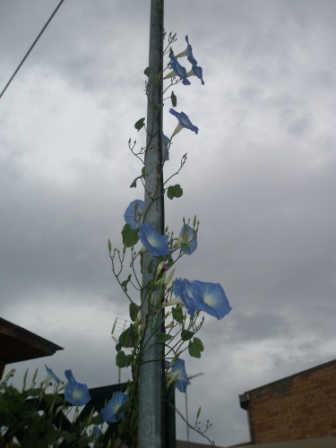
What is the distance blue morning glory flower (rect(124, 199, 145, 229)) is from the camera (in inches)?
54.4

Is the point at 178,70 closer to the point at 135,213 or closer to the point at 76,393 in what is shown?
the point at 135,213

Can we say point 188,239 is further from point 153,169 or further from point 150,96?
point 150,96

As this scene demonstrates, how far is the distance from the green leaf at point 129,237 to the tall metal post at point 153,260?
0.06m

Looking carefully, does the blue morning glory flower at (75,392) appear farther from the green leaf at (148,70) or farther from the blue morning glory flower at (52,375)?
the green leaf at (148,70)

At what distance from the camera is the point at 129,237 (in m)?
1.34

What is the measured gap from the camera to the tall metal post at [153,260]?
1.03 meters

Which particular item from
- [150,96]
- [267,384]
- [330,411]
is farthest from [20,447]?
[267,384]

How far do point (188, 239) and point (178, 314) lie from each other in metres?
0.26

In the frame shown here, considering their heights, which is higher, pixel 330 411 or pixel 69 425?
pixel 330 411

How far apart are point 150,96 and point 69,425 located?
114 cm

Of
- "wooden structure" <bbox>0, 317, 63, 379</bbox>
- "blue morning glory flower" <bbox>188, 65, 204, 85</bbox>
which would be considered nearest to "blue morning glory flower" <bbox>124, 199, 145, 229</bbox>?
"blue morning glory flower" <bbox>188, 65, 204, 85</bbox>

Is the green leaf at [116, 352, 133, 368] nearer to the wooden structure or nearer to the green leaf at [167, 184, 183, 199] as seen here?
the green leaf at [167, 184, 183, 199]

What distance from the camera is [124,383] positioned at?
1.24 meters

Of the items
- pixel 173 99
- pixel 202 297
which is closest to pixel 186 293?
pixel 202 297
